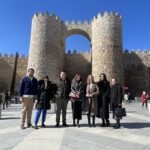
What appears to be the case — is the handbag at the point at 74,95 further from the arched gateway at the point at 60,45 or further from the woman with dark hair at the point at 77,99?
the arched gateway at the point at 60,45

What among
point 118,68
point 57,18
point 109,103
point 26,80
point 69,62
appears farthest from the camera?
point 69,62

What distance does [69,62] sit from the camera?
98.6 ft

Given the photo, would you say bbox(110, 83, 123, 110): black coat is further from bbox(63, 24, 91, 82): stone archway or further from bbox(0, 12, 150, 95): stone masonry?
bbox(63, 24, 91, 82): stone archway

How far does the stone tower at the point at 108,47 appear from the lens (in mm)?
25109

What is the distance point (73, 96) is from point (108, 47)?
19.9 metres

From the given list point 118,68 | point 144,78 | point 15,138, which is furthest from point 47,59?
point 15,138

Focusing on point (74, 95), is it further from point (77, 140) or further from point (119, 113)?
point (77, 140)

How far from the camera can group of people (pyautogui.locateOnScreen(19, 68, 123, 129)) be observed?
5.75 metres

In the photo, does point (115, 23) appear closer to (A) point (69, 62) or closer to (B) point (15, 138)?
(A) point (69, 62)

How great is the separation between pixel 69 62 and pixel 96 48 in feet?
17.2

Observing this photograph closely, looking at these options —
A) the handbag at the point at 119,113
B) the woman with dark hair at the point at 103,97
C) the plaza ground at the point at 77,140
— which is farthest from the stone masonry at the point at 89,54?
the plaza ground at the point at 77,140

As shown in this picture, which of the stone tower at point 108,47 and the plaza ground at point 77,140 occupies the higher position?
the stone tower at point 108,47

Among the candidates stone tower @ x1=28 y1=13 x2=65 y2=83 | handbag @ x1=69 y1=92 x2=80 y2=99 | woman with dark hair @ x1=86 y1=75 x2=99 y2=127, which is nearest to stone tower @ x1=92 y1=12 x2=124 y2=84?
stone tower @ x1=28 y1=13 x2=65 y2=83

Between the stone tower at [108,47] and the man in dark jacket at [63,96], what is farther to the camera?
the stone tower at [108,47]
